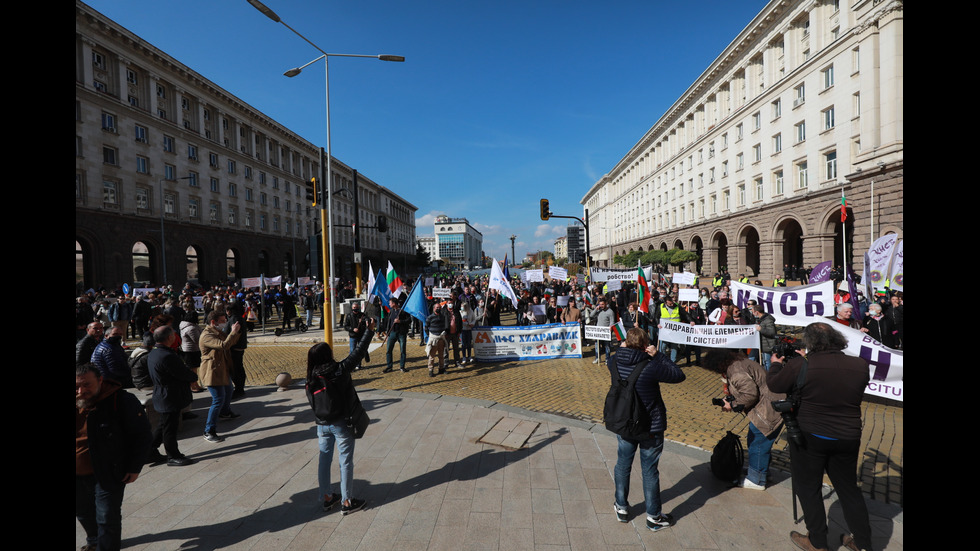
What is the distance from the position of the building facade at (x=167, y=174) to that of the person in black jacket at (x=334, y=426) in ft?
53.3

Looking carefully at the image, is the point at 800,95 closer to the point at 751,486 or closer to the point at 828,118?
the point at 828,118

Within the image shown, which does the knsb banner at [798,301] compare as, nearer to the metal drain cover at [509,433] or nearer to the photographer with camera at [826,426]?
the photographer with camera at [826,426]

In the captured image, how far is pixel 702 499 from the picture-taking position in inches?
162

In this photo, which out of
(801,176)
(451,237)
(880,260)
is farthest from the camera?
(451,237)

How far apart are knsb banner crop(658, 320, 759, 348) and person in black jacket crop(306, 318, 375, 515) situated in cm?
710

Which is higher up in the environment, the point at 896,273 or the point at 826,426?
the point at 896,273

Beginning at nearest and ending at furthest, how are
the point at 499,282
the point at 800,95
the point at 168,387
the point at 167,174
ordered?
1. the point at 168,387
2. the point at 499,282
3. the point at 800,95
4. the point at 167,174

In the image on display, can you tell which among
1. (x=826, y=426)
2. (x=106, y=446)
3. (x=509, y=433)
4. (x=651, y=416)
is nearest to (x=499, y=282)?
(x=509, y=433)

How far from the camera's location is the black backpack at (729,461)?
4.26 meters

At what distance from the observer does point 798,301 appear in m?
8.44

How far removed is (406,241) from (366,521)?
102 m

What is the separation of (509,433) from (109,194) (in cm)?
3683

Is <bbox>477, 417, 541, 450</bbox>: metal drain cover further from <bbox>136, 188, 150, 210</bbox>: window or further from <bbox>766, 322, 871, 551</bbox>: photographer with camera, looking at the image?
<bbox>136, 188, 150, 210</bbox>: window
